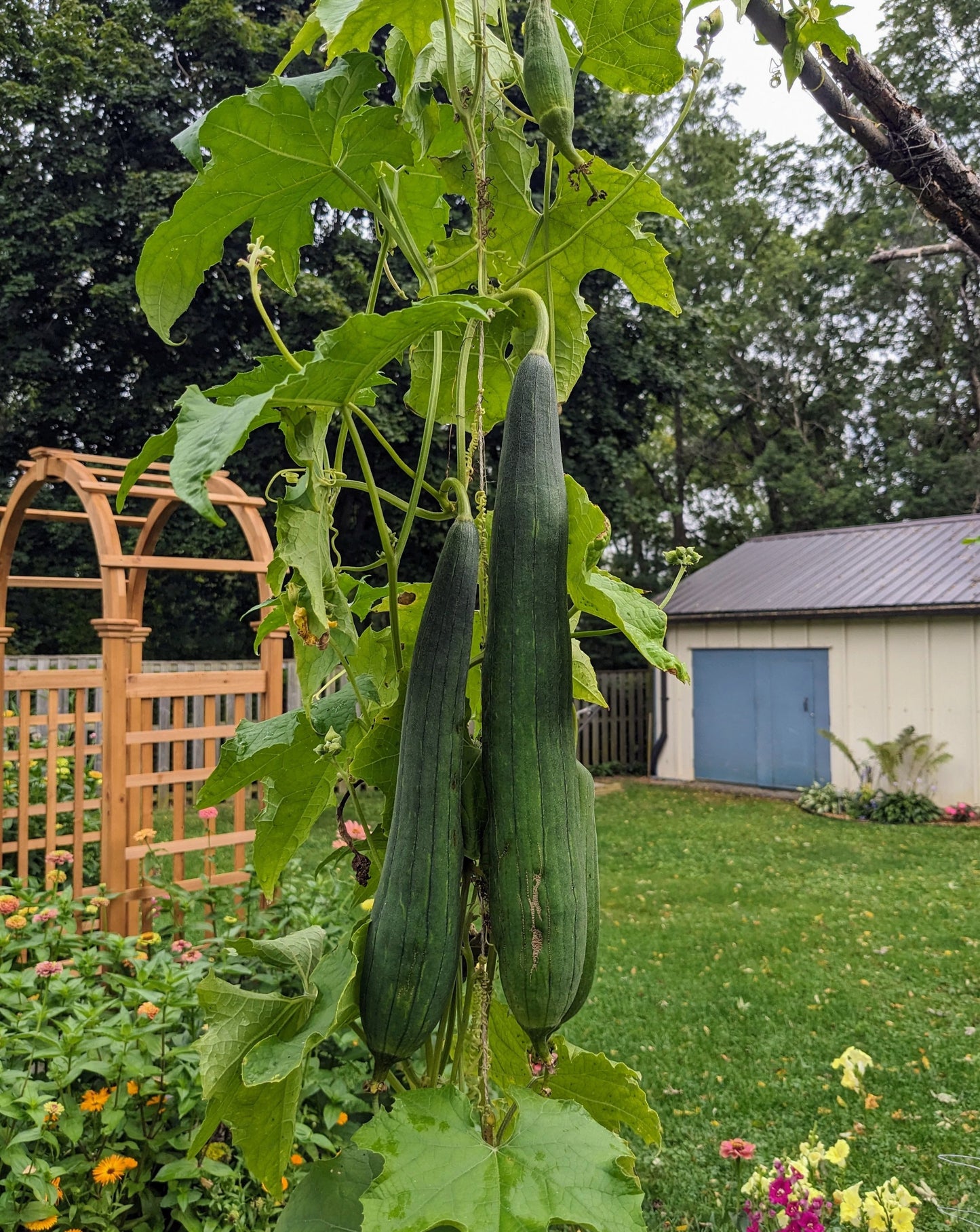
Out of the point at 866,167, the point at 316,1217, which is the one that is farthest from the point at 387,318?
the point at 866,167

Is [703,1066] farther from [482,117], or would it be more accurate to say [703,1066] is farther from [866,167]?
[482,117]

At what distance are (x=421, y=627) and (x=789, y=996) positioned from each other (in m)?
4.63

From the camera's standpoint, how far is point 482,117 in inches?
38.2

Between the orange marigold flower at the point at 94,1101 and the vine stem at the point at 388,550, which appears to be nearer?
the vine stem at the point at 388,550

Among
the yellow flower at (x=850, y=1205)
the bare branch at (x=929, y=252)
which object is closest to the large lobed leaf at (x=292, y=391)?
the bare branch at (x=929, y=252)

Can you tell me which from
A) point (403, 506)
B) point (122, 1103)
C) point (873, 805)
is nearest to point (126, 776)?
point (122, 1103)

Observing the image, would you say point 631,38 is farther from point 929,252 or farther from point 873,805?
point 873,805

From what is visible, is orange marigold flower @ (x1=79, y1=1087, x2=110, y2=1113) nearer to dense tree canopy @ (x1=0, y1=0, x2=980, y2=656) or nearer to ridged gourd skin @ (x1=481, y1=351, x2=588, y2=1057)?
ridged gourd skin @ (x1=481, y1=351, x2=588, y2=1057)

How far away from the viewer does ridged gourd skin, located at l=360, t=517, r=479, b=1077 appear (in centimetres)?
79

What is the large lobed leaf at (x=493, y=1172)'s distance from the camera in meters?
0.72

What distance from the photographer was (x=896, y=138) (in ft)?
4.60

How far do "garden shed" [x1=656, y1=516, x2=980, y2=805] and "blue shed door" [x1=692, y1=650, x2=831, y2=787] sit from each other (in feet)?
0.05

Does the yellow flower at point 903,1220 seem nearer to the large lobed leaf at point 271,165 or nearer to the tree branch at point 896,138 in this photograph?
the tree branch at point 896,138

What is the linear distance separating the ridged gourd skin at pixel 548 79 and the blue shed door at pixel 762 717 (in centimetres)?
1063
